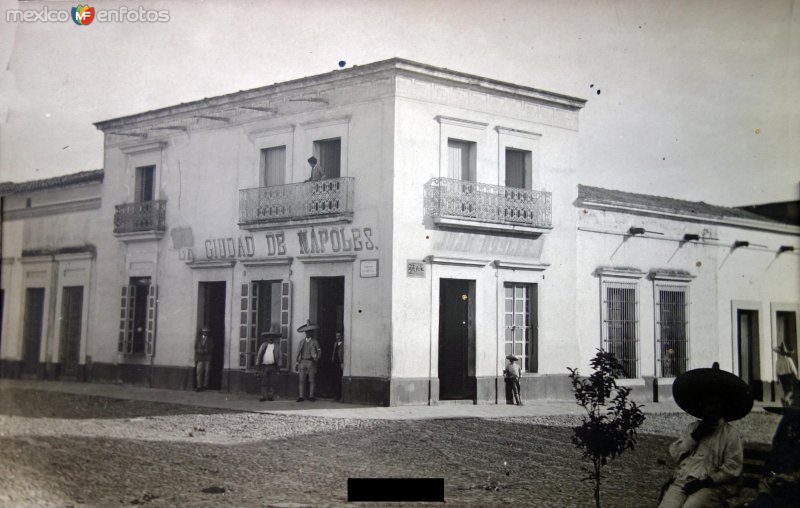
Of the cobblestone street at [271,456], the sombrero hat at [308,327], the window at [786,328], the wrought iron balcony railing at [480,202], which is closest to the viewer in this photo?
the cobblestone street at [271,456]

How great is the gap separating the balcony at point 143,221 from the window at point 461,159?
4.62 metres

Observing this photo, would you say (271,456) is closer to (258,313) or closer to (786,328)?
(258,313)

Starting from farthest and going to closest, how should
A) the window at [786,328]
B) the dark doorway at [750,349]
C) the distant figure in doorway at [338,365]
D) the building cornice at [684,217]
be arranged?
1. the distant figure in doorway at [338,365]
2. the building cornice at [684,217]
3. the dark doorway at [750,349]
4. the window at [786,328]

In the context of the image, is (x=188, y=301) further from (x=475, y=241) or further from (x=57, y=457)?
(x=475, y=241)

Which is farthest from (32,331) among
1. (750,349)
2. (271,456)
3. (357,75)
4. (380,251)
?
(750,349)

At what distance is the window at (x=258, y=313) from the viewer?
34.9 ft

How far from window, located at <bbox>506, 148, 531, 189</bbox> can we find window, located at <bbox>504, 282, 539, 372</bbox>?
1.59m

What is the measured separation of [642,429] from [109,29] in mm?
8176

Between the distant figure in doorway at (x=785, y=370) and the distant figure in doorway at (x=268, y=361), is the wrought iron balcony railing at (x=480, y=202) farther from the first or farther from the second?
the distant figure in doorway at (x=785, y=370)

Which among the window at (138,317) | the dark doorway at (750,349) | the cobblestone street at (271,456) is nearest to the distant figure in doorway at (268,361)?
the cobblestone street at (271,456)

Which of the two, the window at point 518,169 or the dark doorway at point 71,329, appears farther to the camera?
the window at point 518,169

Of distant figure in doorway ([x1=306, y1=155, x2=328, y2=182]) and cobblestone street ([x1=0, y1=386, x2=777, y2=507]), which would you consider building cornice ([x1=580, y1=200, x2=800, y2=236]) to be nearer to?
cobblestone street ([x1=0, y1=386, x2=777, y2=507])

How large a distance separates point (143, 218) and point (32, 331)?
2.12m

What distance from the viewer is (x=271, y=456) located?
7.38 meters
